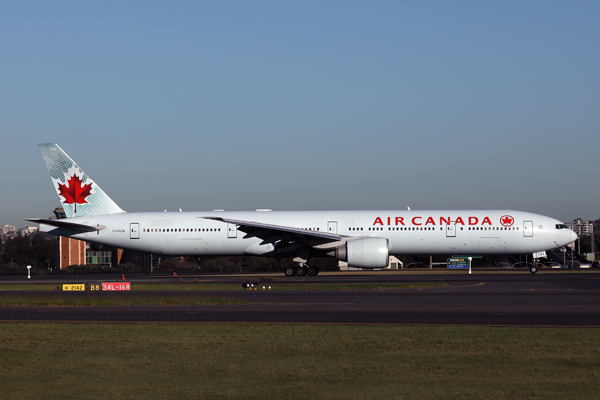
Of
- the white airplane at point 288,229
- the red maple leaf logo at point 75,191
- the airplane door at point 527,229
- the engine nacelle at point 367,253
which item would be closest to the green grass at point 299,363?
the engine nacelle at point 367,253

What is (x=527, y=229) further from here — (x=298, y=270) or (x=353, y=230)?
(x=298, y=270)

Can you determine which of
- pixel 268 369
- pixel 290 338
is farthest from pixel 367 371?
pixel 290 338

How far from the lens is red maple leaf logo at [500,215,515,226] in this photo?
4206 centimetres

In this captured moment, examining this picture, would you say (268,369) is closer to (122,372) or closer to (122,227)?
(122,372)

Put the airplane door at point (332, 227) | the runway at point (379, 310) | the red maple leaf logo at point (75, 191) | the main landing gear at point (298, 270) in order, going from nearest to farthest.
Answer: the runway at point (379, 310), the main landing gear at point (298, 270), the airplane door at point (332, 227), the red maple leaf logo at point (75, 191)

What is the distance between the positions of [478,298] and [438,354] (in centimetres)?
1250

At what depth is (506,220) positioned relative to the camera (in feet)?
138

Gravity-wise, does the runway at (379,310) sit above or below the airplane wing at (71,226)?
below

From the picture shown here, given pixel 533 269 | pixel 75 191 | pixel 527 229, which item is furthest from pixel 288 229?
pixel 533 269

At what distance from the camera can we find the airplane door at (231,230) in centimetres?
4303

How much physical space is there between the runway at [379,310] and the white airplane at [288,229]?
13836 millimetres

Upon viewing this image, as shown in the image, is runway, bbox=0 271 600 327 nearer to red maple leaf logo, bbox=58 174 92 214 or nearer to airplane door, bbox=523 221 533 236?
airplane door, bbox=523 221 533 236

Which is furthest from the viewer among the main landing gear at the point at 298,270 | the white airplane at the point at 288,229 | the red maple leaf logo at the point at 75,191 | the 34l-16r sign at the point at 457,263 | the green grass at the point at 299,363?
the 34l-16r sign at the point at 457,263

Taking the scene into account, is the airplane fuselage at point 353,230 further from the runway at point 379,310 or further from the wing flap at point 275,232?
the runway at point 379,310
